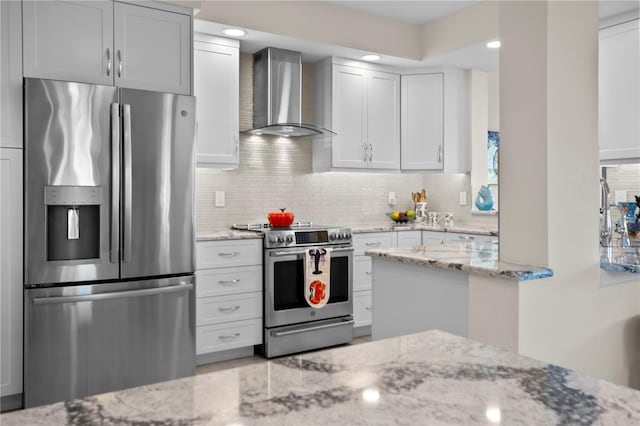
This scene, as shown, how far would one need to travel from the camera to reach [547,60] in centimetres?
178

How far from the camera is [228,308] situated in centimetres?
363

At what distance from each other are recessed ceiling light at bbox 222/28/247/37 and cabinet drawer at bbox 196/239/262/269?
151 centimetres

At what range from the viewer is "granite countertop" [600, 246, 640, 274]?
6.37 feet

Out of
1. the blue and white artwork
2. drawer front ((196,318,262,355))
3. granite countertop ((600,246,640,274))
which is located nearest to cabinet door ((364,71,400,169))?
the blue and white artwork

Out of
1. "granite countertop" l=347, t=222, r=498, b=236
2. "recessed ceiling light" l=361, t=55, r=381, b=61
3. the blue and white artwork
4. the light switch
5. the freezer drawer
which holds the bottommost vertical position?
the freezer drawer

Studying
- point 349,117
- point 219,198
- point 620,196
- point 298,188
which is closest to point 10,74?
point 219,198

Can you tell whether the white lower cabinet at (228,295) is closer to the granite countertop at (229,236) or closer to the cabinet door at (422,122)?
the granite countertop at (229,236)

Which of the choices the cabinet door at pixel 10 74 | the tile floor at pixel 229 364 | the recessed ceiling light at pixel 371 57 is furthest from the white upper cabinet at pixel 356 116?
the cabinet door at pixel 10 74

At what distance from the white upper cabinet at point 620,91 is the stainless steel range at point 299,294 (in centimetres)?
203

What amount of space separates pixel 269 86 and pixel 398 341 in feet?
11.2

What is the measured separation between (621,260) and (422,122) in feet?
9.59

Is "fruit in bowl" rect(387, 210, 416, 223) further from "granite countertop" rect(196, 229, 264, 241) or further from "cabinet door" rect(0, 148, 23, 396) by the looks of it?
"cabinet door" rect(0, 148, 23, 396)

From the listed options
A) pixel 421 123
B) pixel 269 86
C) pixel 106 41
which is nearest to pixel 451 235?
pixel 421 123

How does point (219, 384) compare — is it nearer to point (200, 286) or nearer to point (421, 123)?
point (200, 286)
